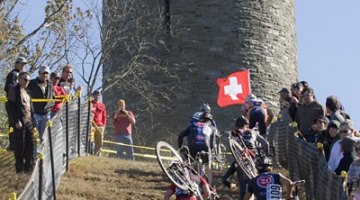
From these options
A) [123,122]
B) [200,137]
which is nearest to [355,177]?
[200,137]

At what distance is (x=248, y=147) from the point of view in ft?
53.2

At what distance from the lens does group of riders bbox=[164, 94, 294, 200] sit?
13.3 metres

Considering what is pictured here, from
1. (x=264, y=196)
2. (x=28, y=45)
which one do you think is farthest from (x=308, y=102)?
(x=28, y=45)

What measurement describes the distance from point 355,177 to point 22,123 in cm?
528

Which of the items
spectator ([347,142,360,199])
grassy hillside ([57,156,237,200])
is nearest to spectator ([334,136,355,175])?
spectator ([347,142,360,199])

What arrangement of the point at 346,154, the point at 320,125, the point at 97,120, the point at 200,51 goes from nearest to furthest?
1. the point at 346,154
2. the point at 320,125
3. the point at 97,120
4. the point at 200,51

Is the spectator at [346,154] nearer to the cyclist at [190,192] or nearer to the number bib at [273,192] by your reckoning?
the number bib at [273,192]

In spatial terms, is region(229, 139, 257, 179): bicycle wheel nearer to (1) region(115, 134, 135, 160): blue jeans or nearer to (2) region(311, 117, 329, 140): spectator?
(2) region(311, 117, 329, 140): spectator

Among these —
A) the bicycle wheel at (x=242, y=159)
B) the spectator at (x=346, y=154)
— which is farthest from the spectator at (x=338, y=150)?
the bicycle wheel at (x=242, y=159)

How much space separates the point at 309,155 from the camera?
52.6 feet

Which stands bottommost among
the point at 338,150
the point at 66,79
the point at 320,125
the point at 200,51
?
the point at 338,150

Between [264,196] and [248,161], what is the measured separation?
2.42 m

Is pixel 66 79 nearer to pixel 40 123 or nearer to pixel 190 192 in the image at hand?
pixel 40 123

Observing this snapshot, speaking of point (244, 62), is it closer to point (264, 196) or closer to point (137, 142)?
point (137, 142)
